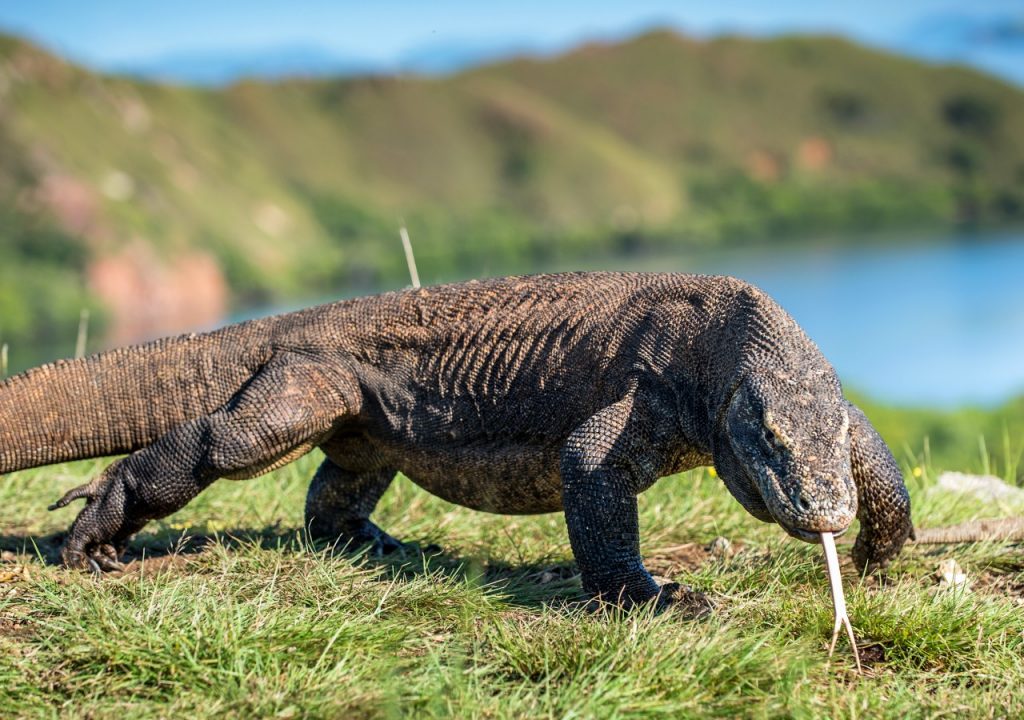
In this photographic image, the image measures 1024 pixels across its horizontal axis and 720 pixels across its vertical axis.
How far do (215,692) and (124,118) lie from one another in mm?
145605

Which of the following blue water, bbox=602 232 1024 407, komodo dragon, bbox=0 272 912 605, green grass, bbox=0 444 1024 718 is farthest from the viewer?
blue water, bbox=602 232 1024 407

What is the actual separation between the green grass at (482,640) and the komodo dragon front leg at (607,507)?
0.63 ft

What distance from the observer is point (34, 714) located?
11.1ft

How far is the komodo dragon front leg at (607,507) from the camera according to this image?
4.27 metres

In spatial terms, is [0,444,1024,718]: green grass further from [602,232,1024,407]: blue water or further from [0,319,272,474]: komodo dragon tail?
A: [602,232,1024,407]: blue water

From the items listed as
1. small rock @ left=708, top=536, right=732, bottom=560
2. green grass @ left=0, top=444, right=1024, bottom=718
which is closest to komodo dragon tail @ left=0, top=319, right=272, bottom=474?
green grass @ left=0, top=444, right=1024, bottom=718

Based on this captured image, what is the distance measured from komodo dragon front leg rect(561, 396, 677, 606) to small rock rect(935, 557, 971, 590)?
1.36m

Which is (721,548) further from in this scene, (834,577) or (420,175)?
(420,175)

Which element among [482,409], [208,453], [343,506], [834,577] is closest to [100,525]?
[208,453]

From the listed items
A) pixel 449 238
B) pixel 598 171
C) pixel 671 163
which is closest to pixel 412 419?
pixel 449 238

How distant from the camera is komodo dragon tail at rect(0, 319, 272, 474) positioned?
5.20 metres

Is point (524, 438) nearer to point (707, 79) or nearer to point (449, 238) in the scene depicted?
point (449, 238)

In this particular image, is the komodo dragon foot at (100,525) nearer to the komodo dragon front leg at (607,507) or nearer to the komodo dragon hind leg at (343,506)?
the komodo dragon hind leg at (343,506)

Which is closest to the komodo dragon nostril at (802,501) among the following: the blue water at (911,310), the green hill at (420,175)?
the blue water at (911,310)
